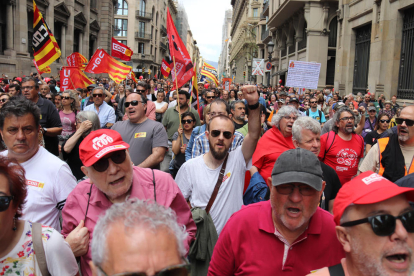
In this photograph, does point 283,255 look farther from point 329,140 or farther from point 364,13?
point 364,13

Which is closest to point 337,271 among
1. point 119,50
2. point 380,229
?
point 380,229

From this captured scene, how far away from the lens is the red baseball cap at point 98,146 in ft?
7.66

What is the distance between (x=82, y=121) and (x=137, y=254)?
3.82 meters

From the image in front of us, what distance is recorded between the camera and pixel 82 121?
4730 mm

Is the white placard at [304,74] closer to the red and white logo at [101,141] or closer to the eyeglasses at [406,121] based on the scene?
the eyeglasses at [406,121]

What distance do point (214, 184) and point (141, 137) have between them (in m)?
1.76

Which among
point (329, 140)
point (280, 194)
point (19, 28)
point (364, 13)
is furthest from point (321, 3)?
point (280, 194)

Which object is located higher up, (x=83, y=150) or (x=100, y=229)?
(x=83, y=150)

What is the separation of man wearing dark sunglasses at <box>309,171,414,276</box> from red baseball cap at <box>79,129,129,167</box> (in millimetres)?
1509

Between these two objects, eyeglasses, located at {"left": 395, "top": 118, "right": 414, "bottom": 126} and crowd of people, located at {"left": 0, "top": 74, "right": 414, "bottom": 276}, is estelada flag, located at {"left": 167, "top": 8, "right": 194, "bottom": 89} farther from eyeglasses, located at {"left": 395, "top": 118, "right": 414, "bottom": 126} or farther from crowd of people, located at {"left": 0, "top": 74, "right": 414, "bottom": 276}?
eyeglasses, located at {"left": 395, "top": 118, "right": 414, "bottom": 126}

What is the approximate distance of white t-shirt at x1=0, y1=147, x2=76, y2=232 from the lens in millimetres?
2723

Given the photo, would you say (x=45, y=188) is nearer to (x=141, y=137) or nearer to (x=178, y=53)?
(x=141, y=137)

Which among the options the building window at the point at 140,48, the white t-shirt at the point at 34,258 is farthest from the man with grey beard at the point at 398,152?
the building window at the point at 140,48

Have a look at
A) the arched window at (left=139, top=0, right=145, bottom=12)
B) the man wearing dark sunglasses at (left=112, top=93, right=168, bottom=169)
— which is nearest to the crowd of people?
the man wearing dark sunglasses at (left=112, top=93, right=168, bottom=169)
